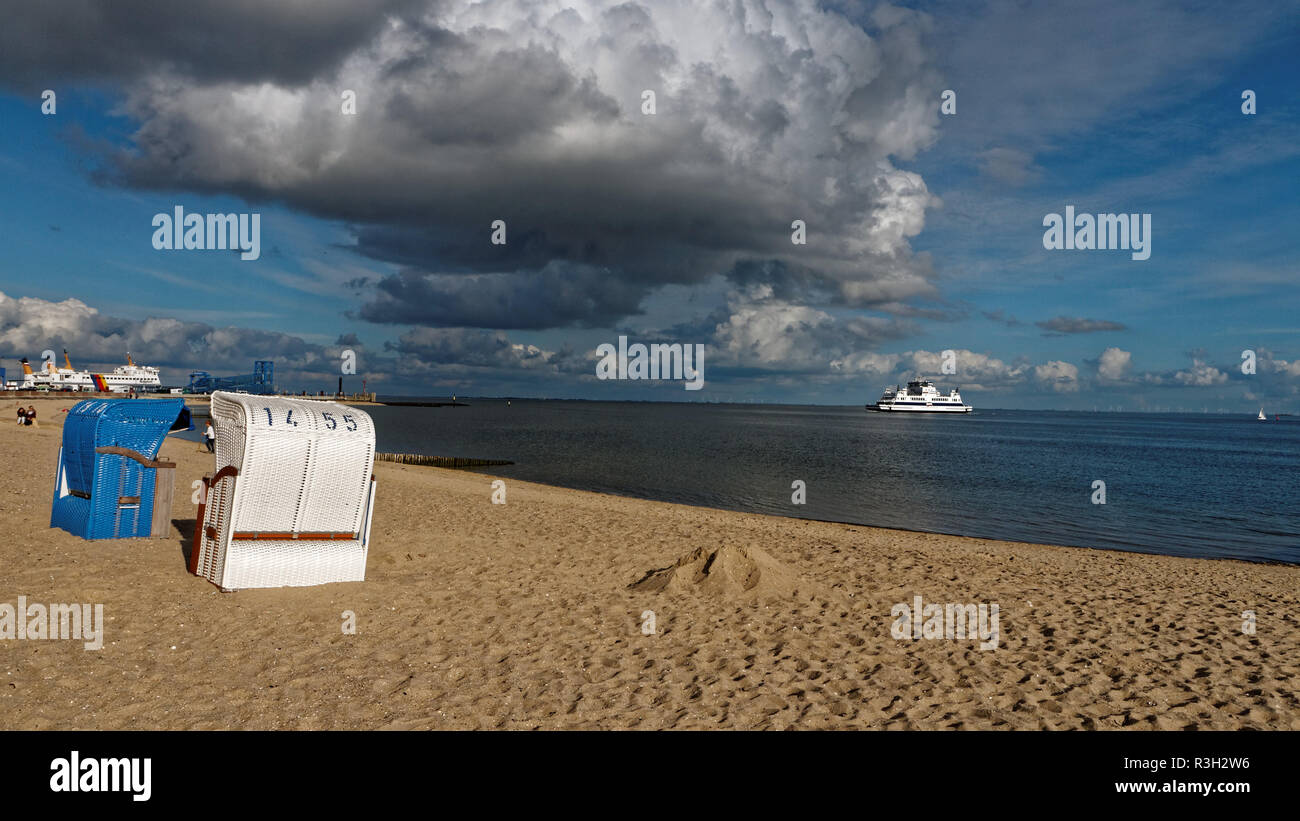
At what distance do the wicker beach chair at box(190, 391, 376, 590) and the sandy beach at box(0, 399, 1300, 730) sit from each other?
391mm

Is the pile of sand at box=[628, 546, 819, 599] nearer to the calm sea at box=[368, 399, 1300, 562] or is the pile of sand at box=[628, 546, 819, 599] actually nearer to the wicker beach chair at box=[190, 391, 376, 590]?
the wicker beach chair at box=[190, 391, 376, 590]

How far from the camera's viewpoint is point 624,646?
25.6ft

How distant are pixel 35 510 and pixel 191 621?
31.7ft

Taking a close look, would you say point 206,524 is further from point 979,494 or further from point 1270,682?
point 979,494

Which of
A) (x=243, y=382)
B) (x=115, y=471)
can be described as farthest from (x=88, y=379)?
(x=115, y=471)

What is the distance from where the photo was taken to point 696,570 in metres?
10.8

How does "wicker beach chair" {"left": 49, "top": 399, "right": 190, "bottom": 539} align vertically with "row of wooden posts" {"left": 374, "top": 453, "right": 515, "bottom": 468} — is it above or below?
above

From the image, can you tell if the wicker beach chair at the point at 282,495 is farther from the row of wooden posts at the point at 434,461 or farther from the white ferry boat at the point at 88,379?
the white ferry boat at the point at 88,379

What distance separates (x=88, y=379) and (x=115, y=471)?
200350 millimetres

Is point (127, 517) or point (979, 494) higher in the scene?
point (127, 517)

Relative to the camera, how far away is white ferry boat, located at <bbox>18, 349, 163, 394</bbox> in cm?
15325

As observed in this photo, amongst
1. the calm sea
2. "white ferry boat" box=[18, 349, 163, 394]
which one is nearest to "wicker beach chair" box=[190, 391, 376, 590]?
the calm sea

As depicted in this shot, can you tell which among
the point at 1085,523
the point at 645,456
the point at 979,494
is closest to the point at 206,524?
the point at 1085,523
